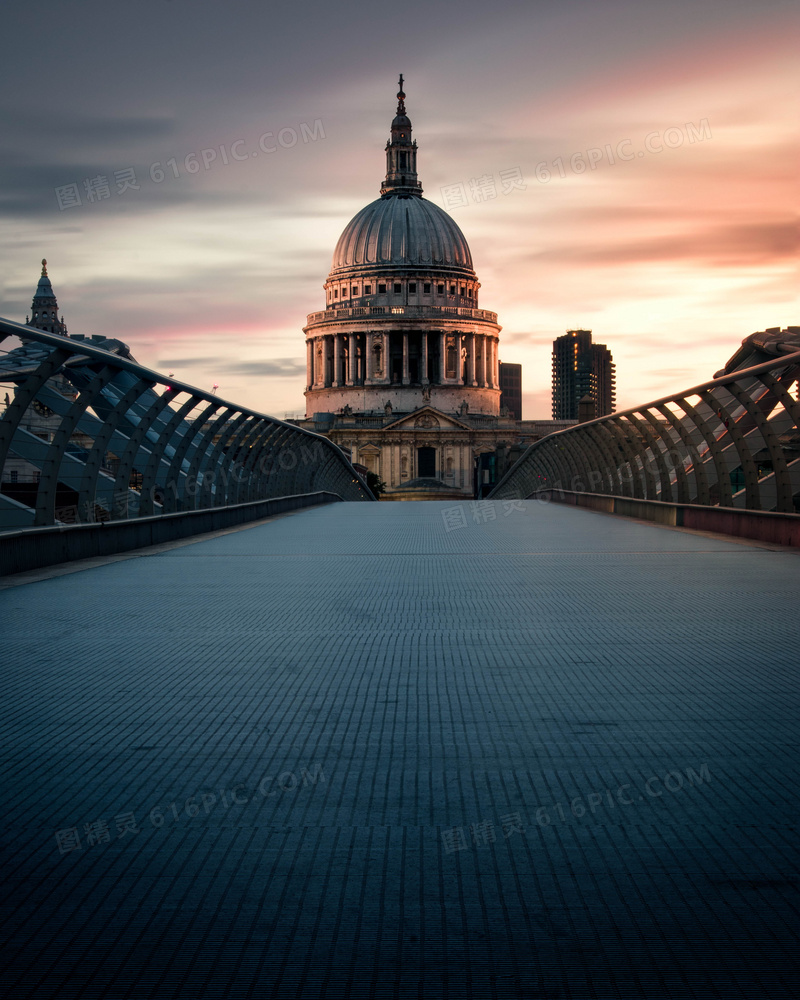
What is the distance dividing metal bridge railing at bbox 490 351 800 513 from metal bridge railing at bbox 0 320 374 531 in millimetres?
5889

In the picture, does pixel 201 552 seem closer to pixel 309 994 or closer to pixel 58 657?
pixel 58 657

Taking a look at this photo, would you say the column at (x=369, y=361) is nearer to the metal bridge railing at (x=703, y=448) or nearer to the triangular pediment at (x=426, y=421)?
the triangular pediment at (x=426, y=421)

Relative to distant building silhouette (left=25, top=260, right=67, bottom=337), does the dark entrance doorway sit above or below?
below

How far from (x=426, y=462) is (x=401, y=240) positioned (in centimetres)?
2761

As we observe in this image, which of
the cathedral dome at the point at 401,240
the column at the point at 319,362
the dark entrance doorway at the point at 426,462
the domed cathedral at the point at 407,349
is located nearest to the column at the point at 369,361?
the domed cathedral at the point at 407,349

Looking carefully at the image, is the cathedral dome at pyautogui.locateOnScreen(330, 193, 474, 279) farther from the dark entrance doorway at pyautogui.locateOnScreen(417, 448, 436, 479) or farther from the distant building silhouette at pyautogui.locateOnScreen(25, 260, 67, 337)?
the distant building silhouette at pyautogui.locateOnScreen(25, 260, 67, 337)

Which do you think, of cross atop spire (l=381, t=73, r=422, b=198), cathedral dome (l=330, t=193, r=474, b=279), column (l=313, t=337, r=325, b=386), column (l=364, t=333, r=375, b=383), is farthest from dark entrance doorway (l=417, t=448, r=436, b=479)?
cross atop spire (l=381, t=73, r=422, b=198)

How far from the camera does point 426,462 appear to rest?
438ft

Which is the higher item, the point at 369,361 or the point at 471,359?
the point at 471,359

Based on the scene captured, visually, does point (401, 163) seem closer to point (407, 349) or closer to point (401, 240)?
point (401, 240)

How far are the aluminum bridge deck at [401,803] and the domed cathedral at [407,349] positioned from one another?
410 feet

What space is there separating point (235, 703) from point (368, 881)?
2.08 meters

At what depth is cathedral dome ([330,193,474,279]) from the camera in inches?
5536

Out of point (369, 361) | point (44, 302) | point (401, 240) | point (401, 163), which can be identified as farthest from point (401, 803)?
point (401, 163)
